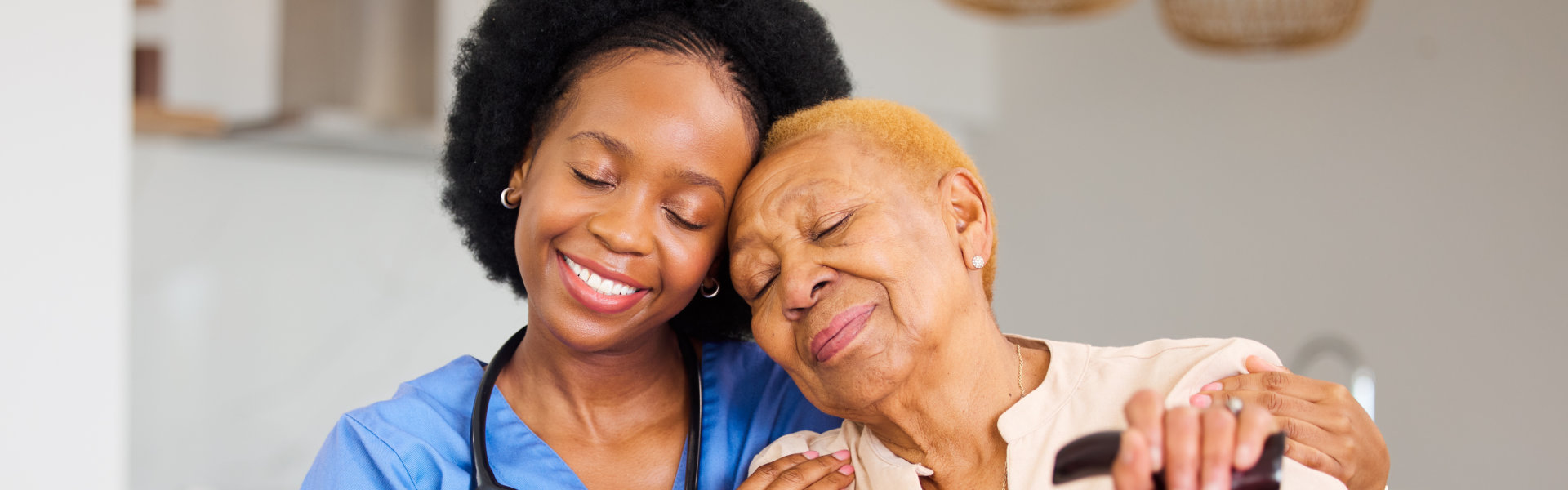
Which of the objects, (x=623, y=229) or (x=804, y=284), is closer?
(x=804, y=284)

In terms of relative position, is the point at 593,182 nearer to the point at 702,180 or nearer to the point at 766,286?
the point at 702,180

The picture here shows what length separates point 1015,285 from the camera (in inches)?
227

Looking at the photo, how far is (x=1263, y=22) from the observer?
381cm

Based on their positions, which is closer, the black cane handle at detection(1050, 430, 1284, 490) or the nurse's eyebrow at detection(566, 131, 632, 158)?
the black cane handle at detection(1050, 430, 1284, 490)

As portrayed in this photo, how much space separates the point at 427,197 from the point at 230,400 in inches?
32.9

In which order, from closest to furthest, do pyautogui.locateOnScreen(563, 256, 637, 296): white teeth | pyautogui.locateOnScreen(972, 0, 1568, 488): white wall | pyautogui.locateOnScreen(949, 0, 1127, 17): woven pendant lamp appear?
pyautogui.locateOnScreen(563, 256, 637, 296): white teeth, pyautogui.locateOnScreen(949, 0, 1127, 17): woven pendant lamp, pyautogui.locateOnScreen(972, 0, 1568, 488): white wall

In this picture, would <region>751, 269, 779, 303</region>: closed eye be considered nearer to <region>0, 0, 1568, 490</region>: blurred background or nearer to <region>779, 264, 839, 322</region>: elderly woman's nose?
<region>779, 264, 839, 322</region>: elderly woman's nose

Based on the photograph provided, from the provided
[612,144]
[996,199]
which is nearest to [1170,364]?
[612,144]

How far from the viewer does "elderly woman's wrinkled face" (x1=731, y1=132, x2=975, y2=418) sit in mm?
1218

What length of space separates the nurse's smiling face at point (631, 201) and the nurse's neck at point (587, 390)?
0.12 metres

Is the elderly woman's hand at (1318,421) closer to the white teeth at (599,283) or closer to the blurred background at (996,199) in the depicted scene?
the white teeth at (599,283)

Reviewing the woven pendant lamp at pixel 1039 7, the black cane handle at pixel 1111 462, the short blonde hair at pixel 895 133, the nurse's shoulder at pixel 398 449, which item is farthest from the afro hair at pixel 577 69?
the woven pendant lamp at pixel 1039 7

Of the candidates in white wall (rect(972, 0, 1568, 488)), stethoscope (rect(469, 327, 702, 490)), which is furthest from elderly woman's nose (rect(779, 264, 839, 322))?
white wall (rect(972, 0, 1568, 488))

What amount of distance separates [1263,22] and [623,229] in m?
3.07
